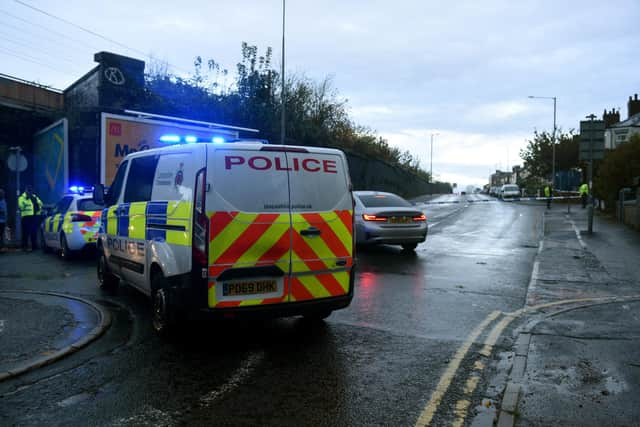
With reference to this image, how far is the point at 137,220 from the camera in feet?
22.9

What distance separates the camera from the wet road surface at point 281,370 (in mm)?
4117

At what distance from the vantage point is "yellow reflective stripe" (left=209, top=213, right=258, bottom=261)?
549cm

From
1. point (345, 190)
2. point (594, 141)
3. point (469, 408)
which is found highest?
point (594, 141)

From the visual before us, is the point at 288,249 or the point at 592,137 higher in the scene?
the point at 592,137

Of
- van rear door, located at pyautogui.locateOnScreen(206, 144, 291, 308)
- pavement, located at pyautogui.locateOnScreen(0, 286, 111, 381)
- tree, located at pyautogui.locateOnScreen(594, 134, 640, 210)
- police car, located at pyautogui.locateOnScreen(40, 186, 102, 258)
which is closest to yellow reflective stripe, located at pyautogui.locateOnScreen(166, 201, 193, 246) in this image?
van rear door, located at pyautogui.locateOnScreen(206, 144, 291, 308)

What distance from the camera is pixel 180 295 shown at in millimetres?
5680

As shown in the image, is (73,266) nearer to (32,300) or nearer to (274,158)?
(32,300)

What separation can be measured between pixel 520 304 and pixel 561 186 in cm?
5327

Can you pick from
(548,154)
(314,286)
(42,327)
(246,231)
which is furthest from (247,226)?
(548,154)

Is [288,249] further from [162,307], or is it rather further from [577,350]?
[577,350]

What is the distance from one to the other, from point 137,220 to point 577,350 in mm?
5112

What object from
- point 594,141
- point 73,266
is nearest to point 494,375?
point 73,266

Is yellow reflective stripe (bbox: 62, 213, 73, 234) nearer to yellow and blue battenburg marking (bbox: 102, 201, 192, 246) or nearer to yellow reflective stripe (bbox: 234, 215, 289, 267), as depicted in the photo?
yellow and blue battenburg marking (bbox: 102, 201, 192, 246)

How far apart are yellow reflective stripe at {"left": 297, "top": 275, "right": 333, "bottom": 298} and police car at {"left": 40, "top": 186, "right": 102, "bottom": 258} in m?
8.10
